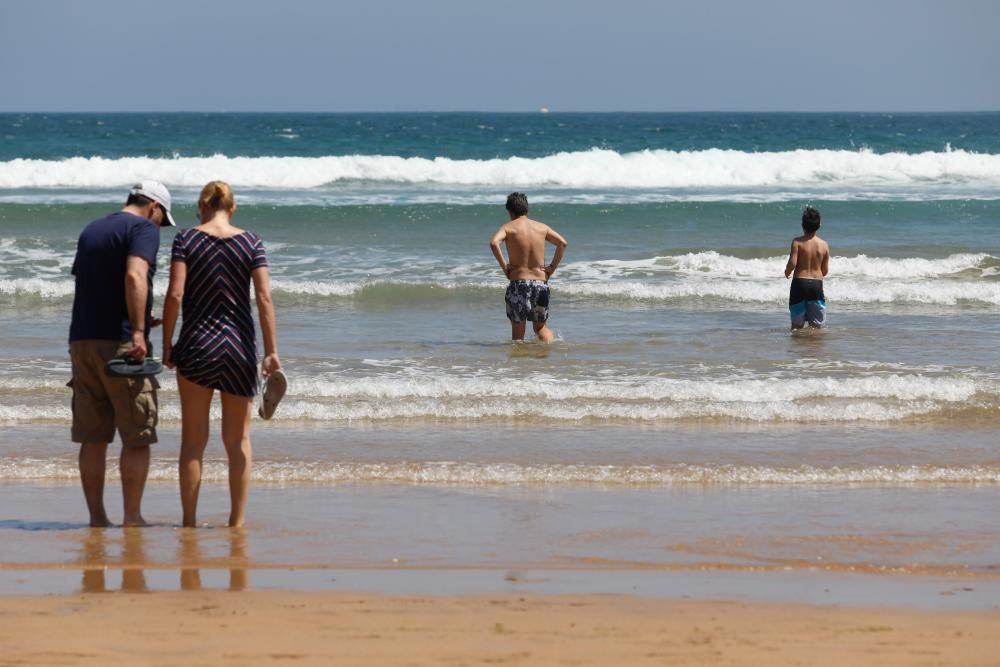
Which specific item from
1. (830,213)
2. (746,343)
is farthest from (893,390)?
(830,213)

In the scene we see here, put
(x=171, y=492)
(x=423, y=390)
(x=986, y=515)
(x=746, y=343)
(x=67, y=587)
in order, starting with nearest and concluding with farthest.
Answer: (x=67, y=587)
(x=986, y=515)
(x=171, y=492)
(x=423, y=390)
(x=746, y=343)

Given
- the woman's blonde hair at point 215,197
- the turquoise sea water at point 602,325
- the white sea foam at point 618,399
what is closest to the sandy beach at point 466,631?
the woman's blonde hair at point 215,197

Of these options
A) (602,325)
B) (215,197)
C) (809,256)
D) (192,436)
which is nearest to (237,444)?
(192,436)

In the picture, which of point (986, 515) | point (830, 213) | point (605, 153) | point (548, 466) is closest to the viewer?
point (986, 515)

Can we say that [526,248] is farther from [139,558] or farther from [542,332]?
[139,558]

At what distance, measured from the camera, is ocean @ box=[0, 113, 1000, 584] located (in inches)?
263

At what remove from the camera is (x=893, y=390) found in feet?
28.9

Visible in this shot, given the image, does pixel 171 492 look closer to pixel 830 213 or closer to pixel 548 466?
pixel 548 466

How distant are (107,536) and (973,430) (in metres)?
5.27

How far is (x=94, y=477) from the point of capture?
550 centimetres

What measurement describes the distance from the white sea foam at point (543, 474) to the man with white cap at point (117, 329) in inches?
48.4

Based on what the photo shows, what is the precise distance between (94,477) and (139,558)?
2.14 feet

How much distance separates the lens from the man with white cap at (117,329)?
17.1 ft

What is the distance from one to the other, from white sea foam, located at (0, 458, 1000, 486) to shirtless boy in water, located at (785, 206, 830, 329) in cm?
464
